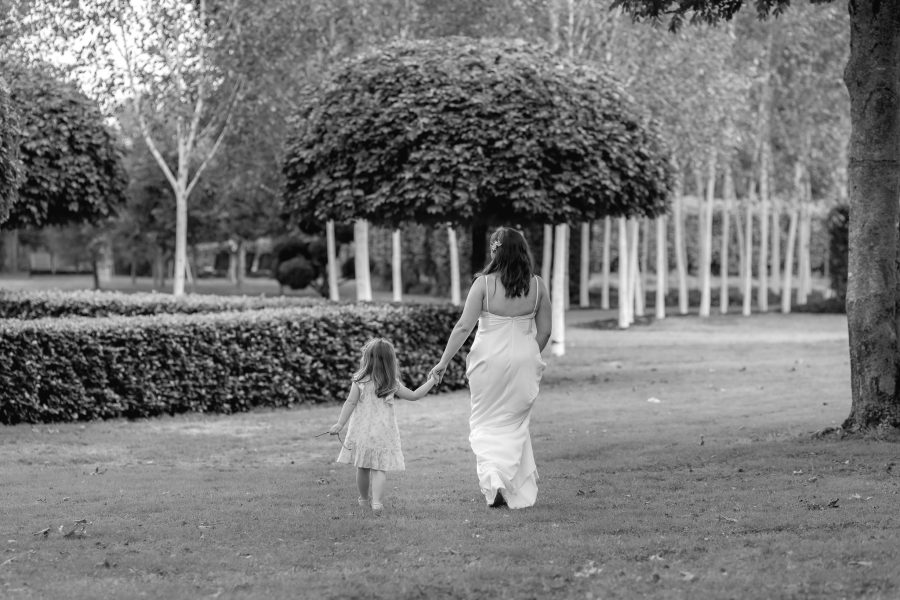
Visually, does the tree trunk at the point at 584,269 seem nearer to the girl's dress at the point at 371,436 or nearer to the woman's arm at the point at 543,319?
the woman's arm at the point at 543,319

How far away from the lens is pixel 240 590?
21.7 feet

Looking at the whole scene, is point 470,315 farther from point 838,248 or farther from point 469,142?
point 838,248

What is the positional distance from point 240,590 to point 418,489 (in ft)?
11.6

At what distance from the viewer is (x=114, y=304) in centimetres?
2192

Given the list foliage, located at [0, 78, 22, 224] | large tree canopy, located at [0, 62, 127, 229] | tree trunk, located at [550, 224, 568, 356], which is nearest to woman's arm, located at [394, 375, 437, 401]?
foliage, located at [0, 78, 22, 224]

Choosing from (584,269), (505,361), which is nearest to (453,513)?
(505,361)

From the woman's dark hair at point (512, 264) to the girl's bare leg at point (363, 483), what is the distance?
166 cm

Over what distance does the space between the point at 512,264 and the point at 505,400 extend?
971 millimetres

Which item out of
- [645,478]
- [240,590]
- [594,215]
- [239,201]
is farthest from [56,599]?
[239,201]

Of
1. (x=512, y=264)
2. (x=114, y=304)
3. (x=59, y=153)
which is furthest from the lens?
(x=59, y=153)

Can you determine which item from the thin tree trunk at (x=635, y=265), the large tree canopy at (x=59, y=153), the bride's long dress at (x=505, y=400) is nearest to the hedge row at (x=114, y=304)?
the large tree canopy at (x=59, y=153)

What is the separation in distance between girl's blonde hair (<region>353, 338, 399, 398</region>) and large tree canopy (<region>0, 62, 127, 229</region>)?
1569 cm

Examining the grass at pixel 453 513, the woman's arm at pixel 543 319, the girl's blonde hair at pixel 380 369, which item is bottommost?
the grass at pixel 453 513

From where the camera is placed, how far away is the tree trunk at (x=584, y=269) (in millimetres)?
42562
